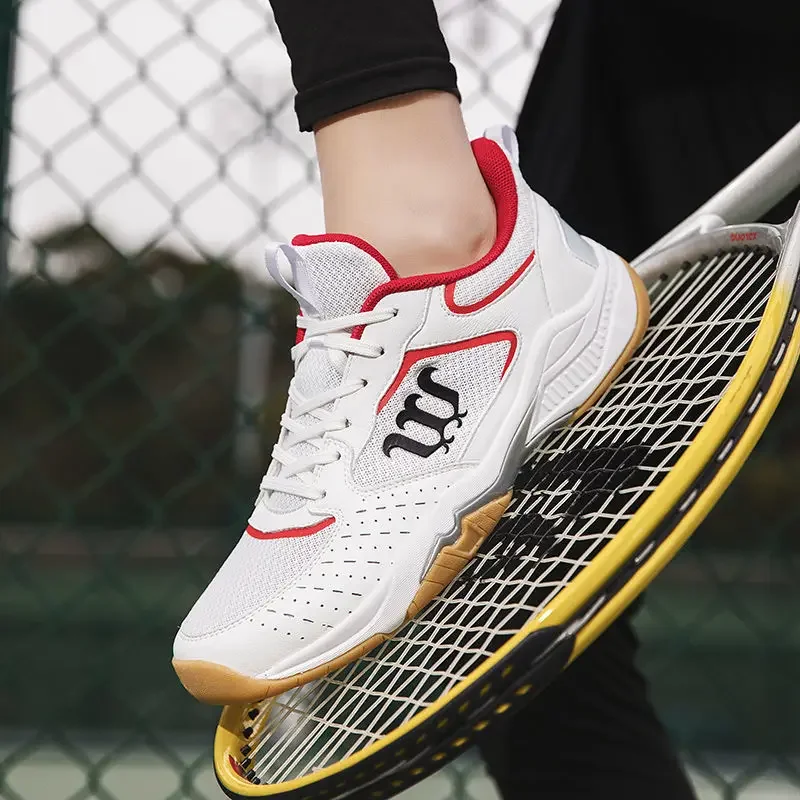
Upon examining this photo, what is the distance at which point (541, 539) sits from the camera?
2.13 feet

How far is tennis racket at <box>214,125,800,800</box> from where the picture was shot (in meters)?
0.55

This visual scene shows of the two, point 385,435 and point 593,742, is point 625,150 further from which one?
point 593,742

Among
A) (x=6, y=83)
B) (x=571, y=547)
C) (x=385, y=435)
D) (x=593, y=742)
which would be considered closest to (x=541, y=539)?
(x=571, y=547)

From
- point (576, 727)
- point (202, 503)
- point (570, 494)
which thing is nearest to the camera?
point (570, 494)

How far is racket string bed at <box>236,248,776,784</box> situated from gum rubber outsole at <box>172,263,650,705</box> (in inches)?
0.4

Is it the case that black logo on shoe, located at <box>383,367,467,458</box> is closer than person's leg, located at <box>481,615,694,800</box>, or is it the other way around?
black logo on shoe, located at <box>383,367,467,458</box>

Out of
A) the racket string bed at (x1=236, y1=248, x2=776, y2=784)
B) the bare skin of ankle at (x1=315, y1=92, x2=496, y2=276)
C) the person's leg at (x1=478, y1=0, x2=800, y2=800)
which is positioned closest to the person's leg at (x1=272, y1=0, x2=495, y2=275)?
the bare skin of ankle at (x1=315, y1=92, x2=496, y2=276)

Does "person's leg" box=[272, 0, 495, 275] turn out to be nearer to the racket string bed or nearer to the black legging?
the racket string bed

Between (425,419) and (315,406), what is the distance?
0.08 metres

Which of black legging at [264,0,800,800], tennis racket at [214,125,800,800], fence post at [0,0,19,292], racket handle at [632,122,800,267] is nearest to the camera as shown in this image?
tennis racket at [214,125,800,800]

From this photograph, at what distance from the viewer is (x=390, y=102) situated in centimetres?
65

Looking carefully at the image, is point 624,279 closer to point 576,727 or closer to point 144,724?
point 576,727

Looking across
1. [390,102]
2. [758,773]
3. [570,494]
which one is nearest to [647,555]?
[570,494]

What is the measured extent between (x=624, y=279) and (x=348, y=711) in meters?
0.41
